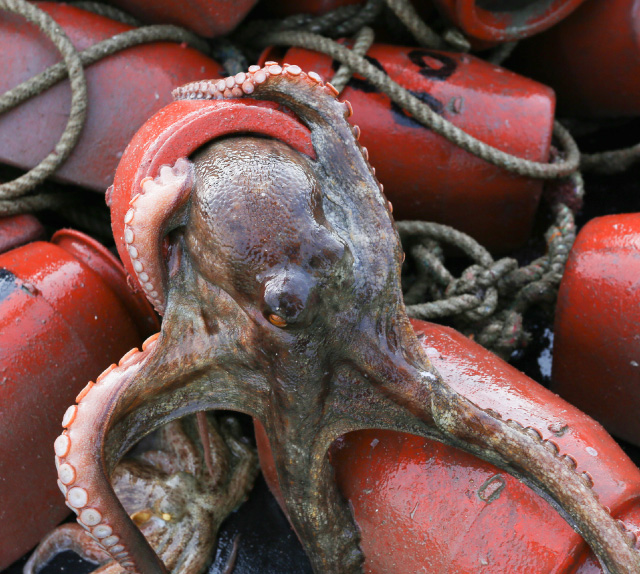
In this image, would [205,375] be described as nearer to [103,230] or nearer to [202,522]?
[202,522]

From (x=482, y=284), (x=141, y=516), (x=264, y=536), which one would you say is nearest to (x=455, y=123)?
(x=482, y=284)

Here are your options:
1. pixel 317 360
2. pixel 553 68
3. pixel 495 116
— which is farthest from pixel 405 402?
pixel 553 68

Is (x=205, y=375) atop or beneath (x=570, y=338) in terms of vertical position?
atop

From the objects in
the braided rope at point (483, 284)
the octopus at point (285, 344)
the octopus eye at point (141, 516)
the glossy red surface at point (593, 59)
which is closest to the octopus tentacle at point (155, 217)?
the octopus at point (285, 344)

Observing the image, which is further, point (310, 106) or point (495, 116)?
point (495, 116)

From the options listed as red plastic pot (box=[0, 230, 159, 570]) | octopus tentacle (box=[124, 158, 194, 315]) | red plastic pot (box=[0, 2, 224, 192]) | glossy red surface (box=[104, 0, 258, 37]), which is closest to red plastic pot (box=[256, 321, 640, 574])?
octopus tentacle (box=[124, 158, 194, 315])

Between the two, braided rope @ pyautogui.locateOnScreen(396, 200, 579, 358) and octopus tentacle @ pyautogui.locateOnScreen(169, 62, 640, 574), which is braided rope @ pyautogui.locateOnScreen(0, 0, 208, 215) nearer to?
octopus tentacle @ pyautogui.locateOnScreen(169, 62, 640, 574)

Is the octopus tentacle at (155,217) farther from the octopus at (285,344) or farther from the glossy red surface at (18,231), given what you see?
the glossy red surface at (18,231)
